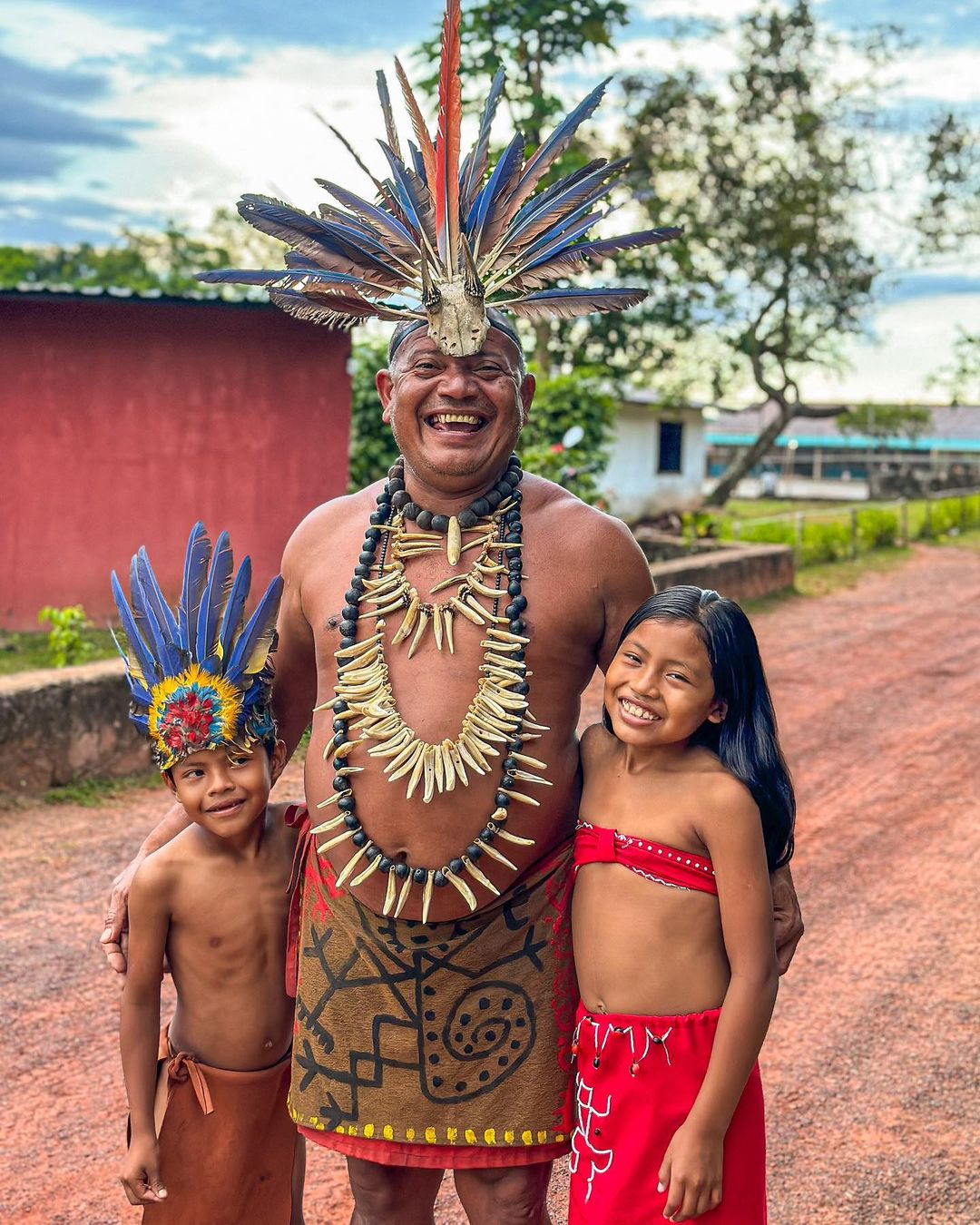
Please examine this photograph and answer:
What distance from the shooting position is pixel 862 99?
23.4 meters

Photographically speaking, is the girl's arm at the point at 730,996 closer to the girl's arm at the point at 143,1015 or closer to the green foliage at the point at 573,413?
the girl's arm at the point at 143,1015

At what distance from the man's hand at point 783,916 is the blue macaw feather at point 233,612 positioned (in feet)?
3.63

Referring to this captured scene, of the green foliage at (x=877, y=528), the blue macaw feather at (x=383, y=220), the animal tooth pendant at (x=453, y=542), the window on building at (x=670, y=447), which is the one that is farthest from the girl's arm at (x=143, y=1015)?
the window on building at (x=670, y=447)

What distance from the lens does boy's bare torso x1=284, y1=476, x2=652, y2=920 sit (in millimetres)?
2311

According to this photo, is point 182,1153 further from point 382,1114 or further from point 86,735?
point 86,735

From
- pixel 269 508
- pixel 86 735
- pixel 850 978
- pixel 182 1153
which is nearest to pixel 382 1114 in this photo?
pixel 182 1153

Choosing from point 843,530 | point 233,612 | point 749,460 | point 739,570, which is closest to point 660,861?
point 233,612

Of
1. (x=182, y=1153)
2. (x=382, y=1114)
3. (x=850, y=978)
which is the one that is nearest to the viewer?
(x=382, y=1114)

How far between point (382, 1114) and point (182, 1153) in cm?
46

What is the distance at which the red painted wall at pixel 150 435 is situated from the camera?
32.4 ft

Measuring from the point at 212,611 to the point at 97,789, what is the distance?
4.41 meters

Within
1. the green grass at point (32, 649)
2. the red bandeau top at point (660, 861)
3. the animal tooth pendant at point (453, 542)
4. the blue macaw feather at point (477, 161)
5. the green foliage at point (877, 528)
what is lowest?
the green foliage at point (877, 528)

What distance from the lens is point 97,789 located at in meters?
6.56

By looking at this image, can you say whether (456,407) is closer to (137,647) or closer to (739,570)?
(137,647)
